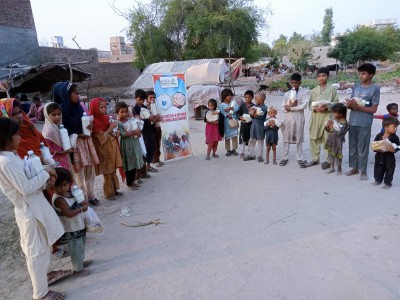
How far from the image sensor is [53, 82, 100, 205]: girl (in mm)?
3816

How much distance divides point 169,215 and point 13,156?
7.23 feet

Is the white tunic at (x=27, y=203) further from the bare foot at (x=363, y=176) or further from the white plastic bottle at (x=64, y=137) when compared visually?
the bare foot at (x=363, y=176)

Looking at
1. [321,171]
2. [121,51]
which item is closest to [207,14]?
[321,171]

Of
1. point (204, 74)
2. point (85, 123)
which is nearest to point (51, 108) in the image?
point (85, 123)

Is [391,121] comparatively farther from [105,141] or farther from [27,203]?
[27,203]

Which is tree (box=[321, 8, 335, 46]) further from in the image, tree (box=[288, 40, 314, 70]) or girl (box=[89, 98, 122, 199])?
girl (box=[89, 98, 122, 199])

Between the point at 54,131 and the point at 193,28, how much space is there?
68.4 ft

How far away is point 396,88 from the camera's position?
16438mm

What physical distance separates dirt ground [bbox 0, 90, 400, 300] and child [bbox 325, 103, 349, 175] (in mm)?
372

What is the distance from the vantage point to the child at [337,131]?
4.89m

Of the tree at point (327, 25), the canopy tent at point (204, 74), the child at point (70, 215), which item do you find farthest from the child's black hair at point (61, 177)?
the tree at point (327, 25)

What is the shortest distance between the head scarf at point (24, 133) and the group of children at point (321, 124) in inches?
151

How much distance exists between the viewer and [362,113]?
453 cm

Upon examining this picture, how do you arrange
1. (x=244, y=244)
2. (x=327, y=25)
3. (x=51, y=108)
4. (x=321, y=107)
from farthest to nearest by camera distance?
(x=327, y=25) < (x=321, y=107) < (x=51, y=108) < (x=244, y=244)
